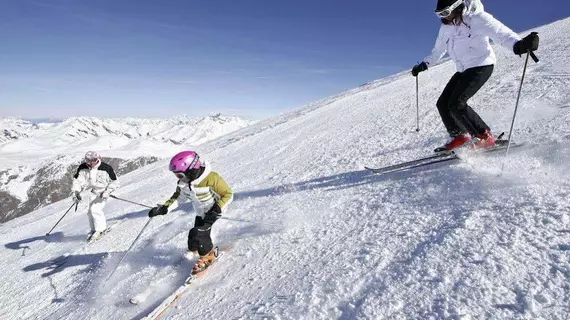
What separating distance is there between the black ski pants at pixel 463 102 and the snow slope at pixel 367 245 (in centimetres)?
64

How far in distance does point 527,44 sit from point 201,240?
19.4 feet

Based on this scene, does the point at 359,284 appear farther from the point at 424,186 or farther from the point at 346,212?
the point at 424,186

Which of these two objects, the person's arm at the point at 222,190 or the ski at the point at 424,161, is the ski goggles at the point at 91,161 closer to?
the person's arm at the point at 222,190

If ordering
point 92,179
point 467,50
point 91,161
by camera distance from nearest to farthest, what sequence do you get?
point 467,50 < point 91,161 < point 92,179

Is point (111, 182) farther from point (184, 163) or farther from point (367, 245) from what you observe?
point (367, 245)

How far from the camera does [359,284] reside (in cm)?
409

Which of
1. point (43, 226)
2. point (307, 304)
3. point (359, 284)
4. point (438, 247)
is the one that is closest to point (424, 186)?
point (438, 247)

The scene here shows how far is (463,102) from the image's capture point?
642cm

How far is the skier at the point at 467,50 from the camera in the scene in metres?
5.80

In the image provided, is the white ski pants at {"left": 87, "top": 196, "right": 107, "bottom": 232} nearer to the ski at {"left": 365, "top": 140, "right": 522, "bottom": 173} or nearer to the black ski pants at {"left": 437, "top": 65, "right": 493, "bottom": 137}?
the ski at {"left": 365, "top": 140, "right": 522, "bottom": 173}

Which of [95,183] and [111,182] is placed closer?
[111,182]

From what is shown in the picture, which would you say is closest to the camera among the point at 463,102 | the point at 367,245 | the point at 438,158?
the point at 367,245

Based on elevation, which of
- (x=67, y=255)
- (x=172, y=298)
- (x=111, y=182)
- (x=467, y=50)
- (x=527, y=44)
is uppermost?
(x=467, y=50)

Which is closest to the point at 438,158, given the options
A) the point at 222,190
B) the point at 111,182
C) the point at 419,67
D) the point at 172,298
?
the point at 419,67
